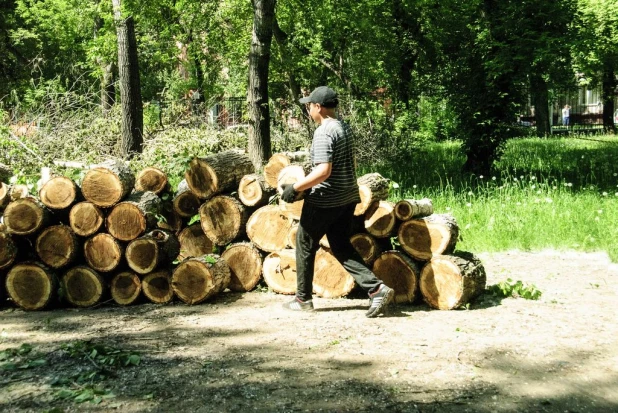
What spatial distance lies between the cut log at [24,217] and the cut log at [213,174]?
1582 mm

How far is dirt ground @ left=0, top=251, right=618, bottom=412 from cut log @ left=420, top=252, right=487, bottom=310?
0.12 metres

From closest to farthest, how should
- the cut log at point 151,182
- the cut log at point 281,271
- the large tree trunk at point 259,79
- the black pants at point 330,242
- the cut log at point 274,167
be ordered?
the black pants at point 330,242 < the cut log at point 281,271 < the cut log at point 274,167 < the cut log at point 151,182 < the large tree trunk at point 259,79

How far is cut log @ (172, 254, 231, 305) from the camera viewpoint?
6949 millimetres

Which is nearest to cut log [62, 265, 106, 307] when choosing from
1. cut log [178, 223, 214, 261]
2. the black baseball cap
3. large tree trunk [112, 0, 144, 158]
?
cut log [178, 223, 214, 261]

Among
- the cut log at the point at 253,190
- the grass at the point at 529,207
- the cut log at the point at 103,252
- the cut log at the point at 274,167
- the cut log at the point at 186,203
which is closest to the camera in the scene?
the cut log at the point at 103,252

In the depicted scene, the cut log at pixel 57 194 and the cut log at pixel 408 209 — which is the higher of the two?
the cut log at pixel 57 194

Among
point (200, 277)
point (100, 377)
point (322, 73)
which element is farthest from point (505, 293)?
point (322, 73)

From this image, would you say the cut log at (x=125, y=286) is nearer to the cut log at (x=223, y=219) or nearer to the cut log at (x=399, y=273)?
the cut log at (x=223, y=219)

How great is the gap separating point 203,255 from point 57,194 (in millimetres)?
1648

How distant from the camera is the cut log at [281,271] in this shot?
7.31m

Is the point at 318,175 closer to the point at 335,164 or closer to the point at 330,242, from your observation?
the point at 335,164

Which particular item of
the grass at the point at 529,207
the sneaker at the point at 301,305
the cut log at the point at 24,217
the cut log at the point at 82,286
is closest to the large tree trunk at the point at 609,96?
the grass at the point at 529,207

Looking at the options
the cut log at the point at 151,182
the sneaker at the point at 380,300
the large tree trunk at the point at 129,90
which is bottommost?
the sneaker at the point at 380,300

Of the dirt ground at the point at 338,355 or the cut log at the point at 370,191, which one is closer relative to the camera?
the dirt ground at the point at 338,355
